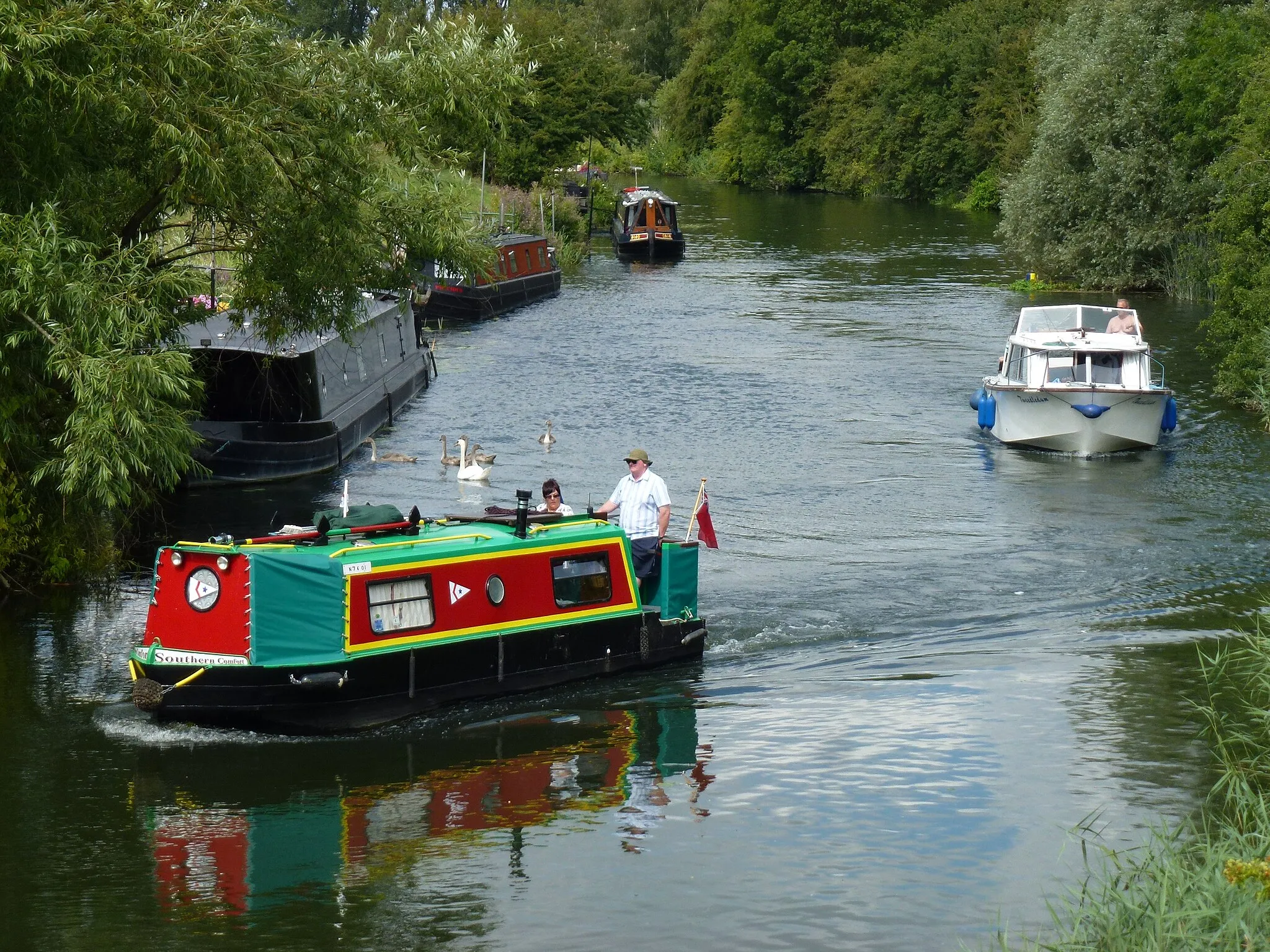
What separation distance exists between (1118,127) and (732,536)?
91.2 feet

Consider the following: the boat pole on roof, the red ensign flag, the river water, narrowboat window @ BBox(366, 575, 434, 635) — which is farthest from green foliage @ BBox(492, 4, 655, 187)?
narrowboat window @ BBox(366, 575, 434, 635)

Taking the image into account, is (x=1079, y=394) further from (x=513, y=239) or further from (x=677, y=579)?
(x=513, y=239)

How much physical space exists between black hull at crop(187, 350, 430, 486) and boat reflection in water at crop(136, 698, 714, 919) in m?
10.1

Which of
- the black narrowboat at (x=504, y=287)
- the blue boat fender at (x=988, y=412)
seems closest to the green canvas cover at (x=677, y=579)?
the blue boat fender at (x=988, y=412)

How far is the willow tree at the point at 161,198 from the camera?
15.7m

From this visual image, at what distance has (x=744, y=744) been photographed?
14734 millimetres

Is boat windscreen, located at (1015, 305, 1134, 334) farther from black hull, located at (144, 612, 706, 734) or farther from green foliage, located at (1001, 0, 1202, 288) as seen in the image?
black hull, located at (144, 612, 706, 734)

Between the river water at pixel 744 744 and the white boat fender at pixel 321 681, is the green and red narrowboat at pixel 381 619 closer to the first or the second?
the white boat fender at pixel 321 681

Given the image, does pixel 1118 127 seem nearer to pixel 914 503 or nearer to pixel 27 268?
pixel 914 503

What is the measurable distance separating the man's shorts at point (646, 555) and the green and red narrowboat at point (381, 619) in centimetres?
27

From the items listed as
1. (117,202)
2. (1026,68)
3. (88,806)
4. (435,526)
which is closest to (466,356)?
(117,202)

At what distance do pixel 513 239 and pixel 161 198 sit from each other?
31.8 metres

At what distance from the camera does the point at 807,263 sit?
5719 centimetres

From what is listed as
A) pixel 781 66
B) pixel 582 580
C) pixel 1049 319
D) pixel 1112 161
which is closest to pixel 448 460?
pixel 582 580
